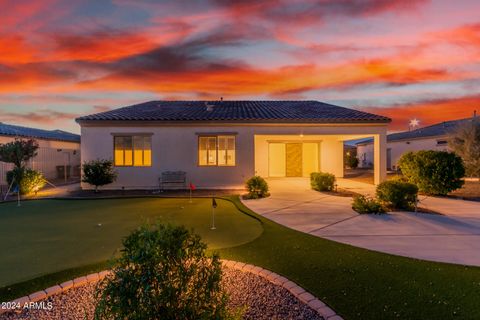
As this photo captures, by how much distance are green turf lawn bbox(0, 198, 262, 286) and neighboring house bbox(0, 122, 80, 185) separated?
31.4ft

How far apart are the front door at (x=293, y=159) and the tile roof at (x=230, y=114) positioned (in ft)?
10.4

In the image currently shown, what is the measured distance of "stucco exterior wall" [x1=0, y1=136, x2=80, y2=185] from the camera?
17.1 m

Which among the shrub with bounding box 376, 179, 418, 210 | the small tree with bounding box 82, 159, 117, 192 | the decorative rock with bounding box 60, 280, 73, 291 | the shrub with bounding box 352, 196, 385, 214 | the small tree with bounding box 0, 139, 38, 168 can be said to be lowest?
the decorative rock with bounding box 60, 280, 73, 291

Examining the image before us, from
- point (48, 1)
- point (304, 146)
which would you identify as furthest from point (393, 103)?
point (48, 1)

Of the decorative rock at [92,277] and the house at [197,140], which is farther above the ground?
the house at [197,140]

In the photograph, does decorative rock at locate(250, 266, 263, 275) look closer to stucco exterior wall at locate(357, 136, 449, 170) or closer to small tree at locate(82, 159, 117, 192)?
small tree at locate(82, 159, 117, 192)

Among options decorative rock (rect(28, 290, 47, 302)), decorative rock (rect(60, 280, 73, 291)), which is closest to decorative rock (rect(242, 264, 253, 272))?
decorative rock (rect(60, 280, 73, 291))

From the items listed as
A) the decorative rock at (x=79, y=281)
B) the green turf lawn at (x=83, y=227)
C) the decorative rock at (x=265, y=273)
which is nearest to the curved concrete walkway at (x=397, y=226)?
the green turf lawn at (x=83, y=227)

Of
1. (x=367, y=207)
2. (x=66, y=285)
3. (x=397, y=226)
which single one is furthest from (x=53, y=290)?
(x=367, y=207)

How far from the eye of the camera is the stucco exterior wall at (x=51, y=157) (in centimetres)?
1709

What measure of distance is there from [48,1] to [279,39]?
8873mm

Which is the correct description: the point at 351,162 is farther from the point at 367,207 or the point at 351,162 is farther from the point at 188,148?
the point at 367,207

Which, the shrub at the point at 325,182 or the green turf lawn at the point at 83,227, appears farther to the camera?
the shrub at the point at 325,182

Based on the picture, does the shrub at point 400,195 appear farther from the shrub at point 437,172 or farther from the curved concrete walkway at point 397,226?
the shrub at point 437,172
